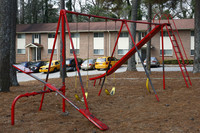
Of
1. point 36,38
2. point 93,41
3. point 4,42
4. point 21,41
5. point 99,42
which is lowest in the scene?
point 4,42

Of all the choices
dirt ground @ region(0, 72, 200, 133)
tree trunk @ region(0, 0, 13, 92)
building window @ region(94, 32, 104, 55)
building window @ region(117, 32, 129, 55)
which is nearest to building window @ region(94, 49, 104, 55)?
building window @ region(94, 32, 104, 55)

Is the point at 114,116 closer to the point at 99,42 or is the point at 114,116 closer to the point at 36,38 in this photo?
the point at 99,42

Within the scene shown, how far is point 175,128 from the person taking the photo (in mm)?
3771

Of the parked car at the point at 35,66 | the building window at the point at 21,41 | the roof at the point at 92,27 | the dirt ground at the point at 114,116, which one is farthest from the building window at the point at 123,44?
the dirt ground at the point at 114,116

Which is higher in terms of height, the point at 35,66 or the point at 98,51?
the point at 98,51

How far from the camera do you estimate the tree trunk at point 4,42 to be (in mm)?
6664

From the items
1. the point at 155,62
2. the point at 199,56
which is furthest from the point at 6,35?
the point at 155,62

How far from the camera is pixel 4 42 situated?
264 inches

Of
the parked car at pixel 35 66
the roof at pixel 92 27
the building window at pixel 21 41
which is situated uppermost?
the roof at pixel 92 27

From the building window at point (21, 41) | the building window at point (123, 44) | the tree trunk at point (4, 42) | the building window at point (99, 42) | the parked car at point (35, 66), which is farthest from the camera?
the building window at point (21, 41)

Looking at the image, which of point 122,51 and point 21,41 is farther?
point 21,41

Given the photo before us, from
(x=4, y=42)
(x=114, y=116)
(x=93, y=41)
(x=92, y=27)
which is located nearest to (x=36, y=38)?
(x=92, y=27)

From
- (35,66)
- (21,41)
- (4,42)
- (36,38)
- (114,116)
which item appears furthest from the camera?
(21,41)

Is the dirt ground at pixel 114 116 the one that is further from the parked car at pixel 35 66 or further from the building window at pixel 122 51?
the building window at pixel 122 51
